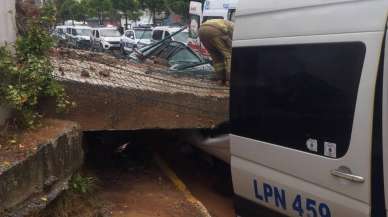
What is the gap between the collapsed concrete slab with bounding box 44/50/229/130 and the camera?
5.09 metres

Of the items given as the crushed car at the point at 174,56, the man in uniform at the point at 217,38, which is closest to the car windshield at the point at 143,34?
the crushed car at the point at 174,56

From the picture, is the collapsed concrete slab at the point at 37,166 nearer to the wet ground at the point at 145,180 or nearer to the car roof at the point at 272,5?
the wet ground at the point at 145,180

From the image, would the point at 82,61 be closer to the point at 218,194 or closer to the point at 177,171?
the point at 177,171

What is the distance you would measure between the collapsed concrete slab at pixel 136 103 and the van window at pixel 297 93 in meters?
1.63

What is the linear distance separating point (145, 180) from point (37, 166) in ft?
6.68

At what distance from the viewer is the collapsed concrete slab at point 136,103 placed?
509 cm

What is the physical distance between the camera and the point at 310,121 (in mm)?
3094

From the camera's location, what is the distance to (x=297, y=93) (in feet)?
10.6

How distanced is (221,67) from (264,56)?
323 cm

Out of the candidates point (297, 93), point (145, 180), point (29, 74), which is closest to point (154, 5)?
point (145, 180)

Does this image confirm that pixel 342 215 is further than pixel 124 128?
No

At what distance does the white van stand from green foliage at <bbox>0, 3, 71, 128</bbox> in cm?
153

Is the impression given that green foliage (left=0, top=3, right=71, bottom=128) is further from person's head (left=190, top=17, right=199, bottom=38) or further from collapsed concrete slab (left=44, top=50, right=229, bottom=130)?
person's head (left=190, top=17, right=199, bottom=38)

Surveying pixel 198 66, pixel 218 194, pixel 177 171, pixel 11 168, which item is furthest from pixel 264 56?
pixel 198 66
